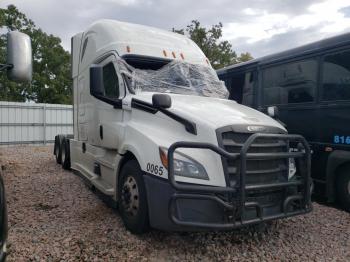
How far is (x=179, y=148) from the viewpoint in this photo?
11.7 feet

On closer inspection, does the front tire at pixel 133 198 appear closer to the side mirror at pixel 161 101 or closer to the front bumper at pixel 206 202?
the front bumper at pixel 206 202

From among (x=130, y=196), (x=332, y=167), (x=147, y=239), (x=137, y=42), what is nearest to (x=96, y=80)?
(x=137, y=42)

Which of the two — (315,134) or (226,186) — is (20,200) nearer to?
(226,186)

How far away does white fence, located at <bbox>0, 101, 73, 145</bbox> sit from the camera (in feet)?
55.7

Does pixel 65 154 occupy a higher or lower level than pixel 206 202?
lower

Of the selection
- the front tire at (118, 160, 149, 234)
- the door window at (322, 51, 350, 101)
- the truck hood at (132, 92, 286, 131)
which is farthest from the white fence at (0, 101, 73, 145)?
the door window at (322, 51, 350, 101)

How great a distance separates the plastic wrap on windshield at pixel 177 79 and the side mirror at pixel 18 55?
1.69 meters

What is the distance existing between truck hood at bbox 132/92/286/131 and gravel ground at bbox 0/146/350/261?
1.40m

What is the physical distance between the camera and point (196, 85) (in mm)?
5309

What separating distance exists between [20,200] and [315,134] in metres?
5.24

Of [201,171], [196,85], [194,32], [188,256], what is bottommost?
[188,256]

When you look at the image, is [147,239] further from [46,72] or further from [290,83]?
[46,72]

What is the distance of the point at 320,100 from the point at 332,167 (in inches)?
47.1

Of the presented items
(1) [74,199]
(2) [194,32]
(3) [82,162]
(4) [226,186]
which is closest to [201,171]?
(4) [226,186]
